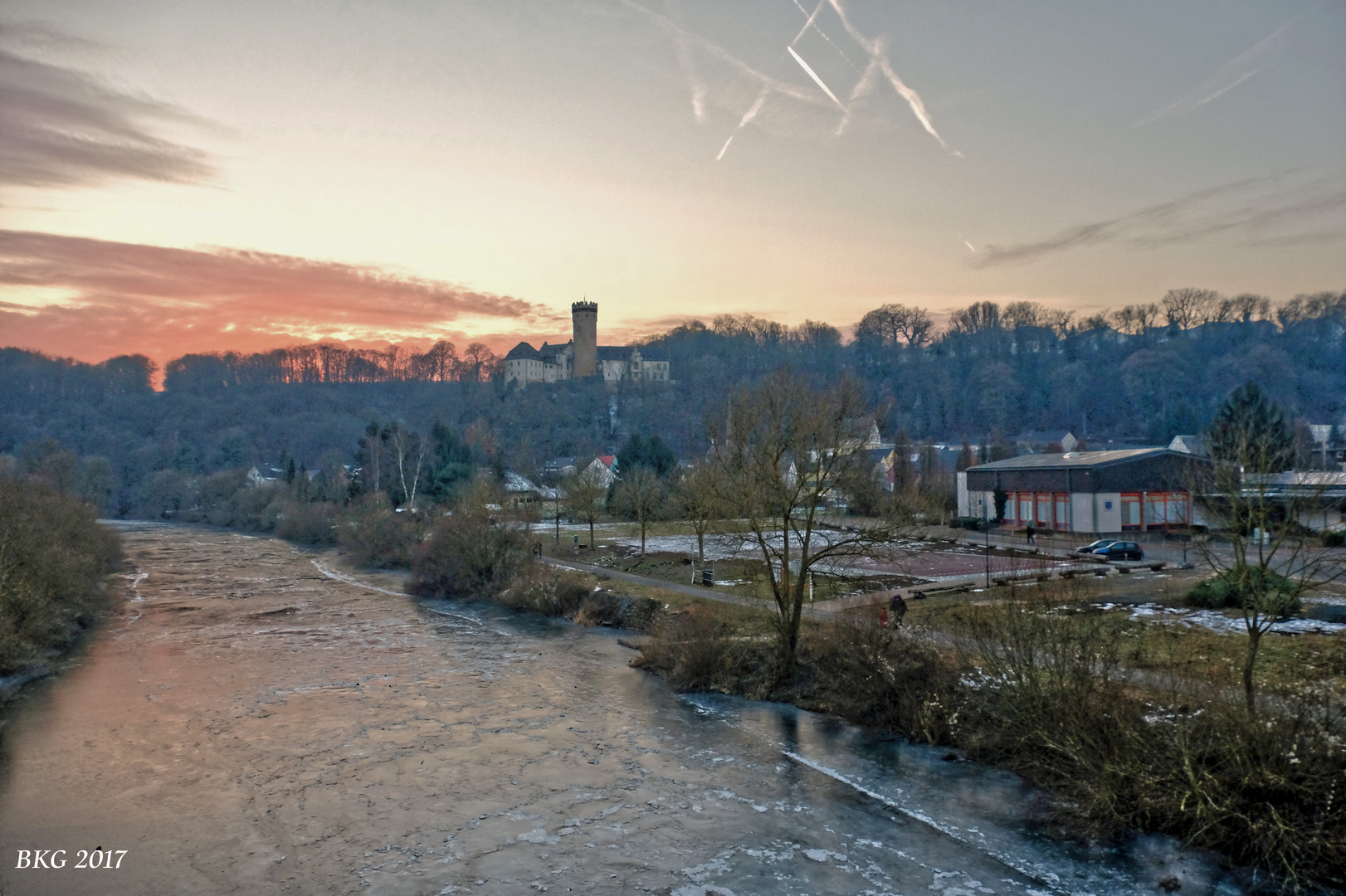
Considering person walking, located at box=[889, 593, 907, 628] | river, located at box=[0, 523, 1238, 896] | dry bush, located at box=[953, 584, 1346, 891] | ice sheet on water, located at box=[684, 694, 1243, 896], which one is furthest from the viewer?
person walking, located at box=[889, 593, 907, 628]

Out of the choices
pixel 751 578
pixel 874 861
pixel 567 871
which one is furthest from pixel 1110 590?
pixel 567 871

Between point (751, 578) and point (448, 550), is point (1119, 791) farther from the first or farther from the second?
point (448, 550)

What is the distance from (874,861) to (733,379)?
117m

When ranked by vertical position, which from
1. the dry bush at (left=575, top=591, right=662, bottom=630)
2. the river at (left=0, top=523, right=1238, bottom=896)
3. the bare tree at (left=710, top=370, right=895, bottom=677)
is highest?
the bare tree at (left=710, top=370, right=895, bottom=677)

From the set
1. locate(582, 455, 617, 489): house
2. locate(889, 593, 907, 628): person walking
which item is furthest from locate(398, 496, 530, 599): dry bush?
locate(889, 593, 907, 628): person walking

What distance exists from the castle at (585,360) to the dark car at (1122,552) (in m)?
112

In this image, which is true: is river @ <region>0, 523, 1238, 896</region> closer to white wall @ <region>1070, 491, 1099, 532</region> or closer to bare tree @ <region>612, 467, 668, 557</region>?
bare tree @ <region>612, 467, 668, 557</region>

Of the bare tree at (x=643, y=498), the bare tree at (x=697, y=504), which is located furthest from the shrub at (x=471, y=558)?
the bare tree at (x=697, y=504)

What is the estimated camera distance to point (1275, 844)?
9.87 m

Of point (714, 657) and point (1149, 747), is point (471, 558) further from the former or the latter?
point (1149, 747)

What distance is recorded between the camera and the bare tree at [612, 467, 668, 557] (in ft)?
139

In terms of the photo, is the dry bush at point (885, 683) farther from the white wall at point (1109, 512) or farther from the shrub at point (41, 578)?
the white wall at point (1109, 512)

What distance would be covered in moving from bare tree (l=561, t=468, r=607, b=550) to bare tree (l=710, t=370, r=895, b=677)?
2339 centimetres

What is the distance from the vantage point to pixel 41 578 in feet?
83.9
